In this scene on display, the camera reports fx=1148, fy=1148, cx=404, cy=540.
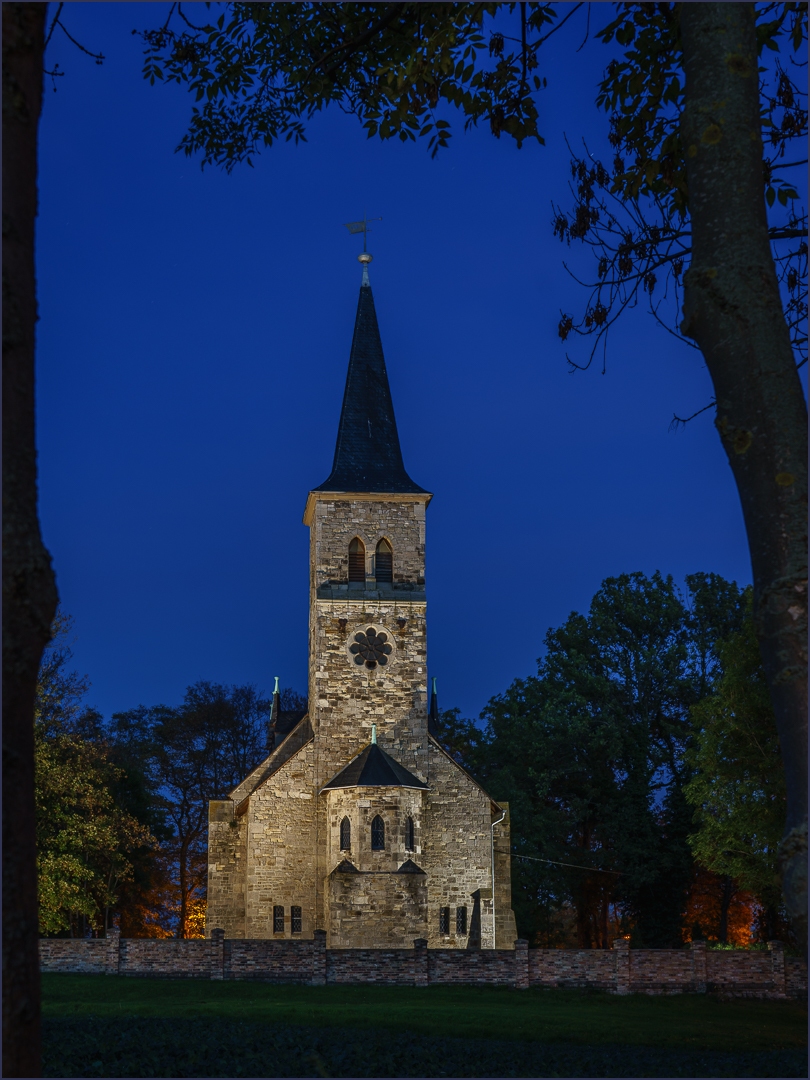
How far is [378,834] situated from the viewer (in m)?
34.8

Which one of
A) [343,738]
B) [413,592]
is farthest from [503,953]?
[413,592]

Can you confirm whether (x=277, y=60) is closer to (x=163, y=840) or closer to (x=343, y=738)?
(x=343, y=738)

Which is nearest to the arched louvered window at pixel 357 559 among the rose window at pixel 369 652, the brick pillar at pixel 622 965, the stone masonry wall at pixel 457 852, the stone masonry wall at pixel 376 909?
the rose window at pixel 369 652

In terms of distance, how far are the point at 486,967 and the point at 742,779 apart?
819 cm

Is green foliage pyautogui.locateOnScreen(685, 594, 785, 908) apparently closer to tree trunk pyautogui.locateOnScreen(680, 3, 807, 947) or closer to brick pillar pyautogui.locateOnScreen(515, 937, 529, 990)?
brick pillar pyautogui.locateOnScreen(515, 937, 529, 990)

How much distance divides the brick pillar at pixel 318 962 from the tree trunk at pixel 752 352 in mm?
26509

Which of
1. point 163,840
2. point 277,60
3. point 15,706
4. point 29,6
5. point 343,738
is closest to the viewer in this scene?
point 15,706

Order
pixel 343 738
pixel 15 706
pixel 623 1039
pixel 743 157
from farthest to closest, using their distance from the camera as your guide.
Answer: pixel 343 738
pixel 623 1039
pixel 743 157
pixel 15 706

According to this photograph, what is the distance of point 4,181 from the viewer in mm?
3873

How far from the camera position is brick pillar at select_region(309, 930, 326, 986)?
1148 inches

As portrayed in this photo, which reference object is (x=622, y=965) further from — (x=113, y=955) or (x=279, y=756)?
(x=279, y=756)

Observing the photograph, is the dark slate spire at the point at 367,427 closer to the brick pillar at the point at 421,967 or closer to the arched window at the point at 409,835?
the arched window at the point at 409,835

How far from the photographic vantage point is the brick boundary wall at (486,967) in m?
29.1

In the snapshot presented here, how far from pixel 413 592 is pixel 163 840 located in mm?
29251
